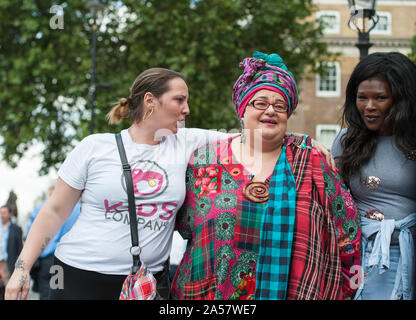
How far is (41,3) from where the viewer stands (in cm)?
1349

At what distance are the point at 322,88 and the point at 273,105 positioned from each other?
23.3 meters

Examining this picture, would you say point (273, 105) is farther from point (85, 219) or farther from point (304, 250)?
point (85, 219)

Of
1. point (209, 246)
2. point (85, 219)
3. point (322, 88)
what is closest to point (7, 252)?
point (85, 219)

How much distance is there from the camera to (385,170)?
298 cm

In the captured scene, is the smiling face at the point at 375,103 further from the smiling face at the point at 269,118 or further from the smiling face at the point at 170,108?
the smiling face at the point at 170,108

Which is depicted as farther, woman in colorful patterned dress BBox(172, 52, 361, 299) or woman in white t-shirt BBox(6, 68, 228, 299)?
woman in white t-shirt BBox(6, 68, 228, 299)

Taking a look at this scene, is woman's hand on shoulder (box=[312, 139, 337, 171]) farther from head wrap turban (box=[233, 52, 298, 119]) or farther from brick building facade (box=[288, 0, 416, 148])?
brick building facade (box=[288, 0, 416, 148])

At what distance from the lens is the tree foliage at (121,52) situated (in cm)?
1289

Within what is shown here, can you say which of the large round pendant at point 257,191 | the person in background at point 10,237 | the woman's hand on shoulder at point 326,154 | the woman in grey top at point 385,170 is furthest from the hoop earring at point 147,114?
the person in background at point 10,237

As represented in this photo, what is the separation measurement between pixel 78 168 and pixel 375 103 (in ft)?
5.40

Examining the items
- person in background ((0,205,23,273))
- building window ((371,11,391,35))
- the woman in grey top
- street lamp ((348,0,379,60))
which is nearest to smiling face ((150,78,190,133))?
the woman in grey top

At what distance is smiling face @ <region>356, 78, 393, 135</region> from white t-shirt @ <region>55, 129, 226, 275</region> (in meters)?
1.02

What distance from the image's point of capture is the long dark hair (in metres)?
2.95

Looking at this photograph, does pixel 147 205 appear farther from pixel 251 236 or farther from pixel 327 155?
pixel 327 155
